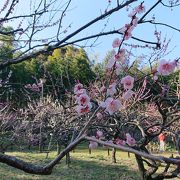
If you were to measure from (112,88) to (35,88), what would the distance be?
18.1ft

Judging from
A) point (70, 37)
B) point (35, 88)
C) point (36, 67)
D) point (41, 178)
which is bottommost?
point (41, 178)

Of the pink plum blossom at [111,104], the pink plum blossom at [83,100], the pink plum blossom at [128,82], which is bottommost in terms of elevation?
the pink plum blossom at [111,104]

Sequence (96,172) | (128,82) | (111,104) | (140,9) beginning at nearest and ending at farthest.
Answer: (111,104) → (128,82) → (140,9) → (96,172)

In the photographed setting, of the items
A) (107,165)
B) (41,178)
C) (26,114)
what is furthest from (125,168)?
(26,114)

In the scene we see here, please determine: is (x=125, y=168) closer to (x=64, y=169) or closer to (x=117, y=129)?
(x=64, y=169)

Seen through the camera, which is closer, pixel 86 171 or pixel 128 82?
pixel 128 82

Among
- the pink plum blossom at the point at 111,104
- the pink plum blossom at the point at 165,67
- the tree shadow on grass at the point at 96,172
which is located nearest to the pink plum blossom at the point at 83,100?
the pink plum blossom at the point at 111,104

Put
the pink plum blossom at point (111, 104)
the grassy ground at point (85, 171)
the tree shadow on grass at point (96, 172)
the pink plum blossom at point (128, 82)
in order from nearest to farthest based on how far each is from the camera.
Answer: the pink plum blossom at point (111, 104)
the pink plum blossom at point (128, 82)
the grassy ground at point (85, 171)
the tree shadow on grass at point (96, 172)

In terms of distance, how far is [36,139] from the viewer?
1498 cm

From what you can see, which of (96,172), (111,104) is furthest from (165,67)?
(96,172)

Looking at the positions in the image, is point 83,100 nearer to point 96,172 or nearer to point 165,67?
point 165,67

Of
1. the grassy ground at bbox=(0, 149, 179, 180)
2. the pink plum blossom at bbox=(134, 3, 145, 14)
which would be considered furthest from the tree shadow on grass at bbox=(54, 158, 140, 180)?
the pink plum blossom at bbox=(134, 3, 145, 14)

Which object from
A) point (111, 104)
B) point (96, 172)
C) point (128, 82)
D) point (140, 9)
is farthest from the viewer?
point (96, 172)

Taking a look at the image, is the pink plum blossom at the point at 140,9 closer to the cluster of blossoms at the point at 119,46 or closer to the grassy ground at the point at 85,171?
the cluster of blossoms at the point at 119,46
